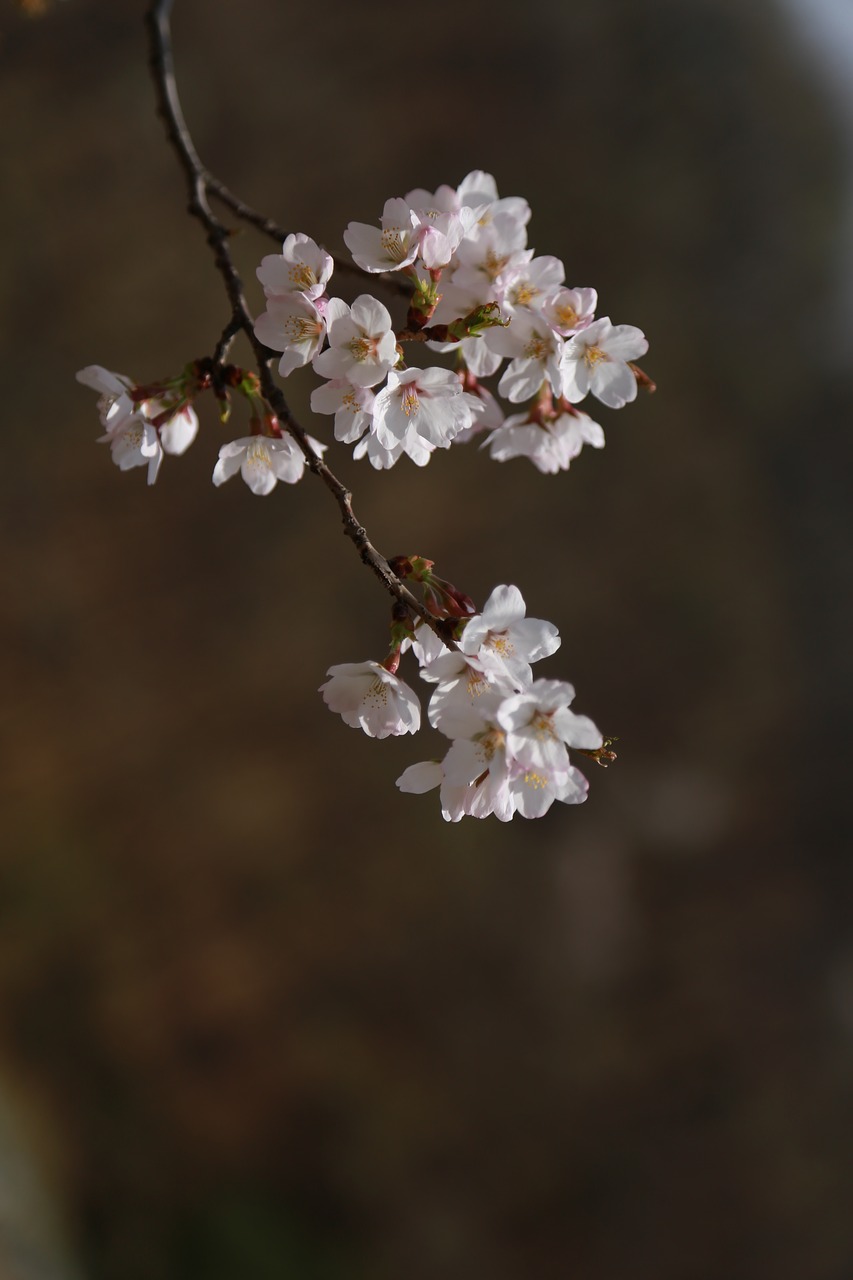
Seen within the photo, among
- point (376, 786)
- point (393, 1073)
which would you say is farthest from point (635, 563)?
point (393, 1073)

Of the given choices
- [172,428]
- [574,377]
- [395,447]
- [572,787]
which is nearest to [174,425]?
[172,428]

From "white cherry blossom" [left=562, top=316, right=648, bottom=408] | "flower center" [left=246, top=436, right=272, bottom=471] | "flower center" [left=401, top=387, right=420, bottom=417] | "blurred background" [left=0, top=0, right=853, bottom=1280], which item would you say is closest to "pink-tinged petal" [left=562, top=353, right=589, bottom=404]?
"white cherry blossom" [left=562, top=316, right=648, bottom=408]

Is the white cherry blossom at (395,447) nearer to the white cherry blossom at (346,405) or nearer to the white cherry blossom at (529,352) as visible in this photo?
the white cherry blossom at (346,405)

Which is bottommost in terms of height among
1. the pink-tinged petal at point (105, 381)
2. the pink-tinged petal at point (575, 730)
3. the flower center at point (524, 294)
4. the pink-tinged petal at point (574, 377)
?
the pink-tinged petal at point (575, 730)

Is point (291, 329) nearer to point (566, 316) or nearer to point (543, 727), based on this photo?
point (566, 316)

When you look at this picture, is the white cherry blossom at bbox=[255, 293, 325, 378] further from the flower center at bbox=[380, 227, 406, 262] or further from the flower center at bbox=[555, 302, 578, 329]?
the flower center at bbox=[555, 302, 578, 329]

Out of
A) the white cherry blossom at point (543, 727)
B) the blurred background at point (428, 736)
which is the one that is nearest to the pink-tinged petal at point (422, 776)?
the white cherry blossom at point (543, 727)
